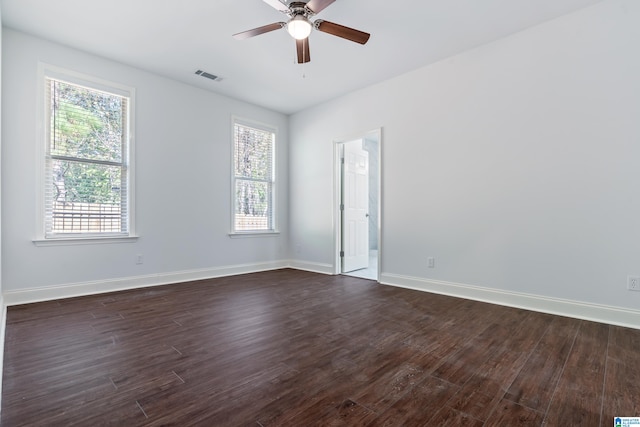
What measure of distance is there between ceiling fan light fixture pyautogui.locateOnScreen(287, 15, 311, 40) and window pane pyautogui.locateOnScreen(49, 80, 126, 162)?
273cm

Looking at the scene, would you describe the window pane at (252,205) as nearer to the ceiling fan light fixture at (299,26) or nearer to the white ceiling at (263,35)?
the white ceiling at (263,35)

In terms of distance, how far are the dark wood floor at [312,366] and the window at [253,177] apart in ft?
7.49

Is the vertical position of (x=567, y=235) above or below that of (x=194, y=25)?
below

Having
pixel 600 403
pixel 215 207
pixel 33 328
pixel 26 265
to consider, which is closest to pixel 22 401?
pixel 33 328

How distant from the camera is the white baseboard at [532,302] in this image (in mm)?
2701

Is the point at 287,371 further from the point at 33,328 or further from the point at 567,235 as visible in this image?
the point at 567,235

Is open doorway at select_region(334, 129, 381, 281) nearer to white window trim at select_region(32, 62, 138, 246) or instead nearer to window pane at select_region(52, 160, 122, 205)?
white window trim at select_region(32, 62, 138, 246)

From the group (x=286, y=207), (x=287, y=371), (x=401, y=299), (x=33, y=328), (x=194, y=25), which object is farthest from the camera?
(x=286, y=207)

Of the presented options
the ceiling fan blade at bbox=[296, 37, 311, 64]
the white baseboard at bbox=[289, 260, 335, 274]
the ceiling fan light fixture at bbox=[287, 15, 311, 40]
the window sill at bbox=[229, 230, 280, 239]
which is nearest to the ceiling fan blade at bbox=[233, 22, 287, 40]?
the ceiling fan light fixture at bbox=[287, 15, 311, 40]

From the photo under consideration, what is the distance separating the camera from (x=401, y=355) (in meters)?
2.10

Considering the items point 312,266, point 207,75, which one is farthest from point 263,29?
point 312,266

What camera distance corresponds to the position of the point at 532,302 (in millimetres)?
3156

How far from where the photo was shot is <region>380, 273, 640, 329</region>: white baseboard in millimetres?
2701

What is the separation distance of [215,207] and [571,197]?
4.57m
